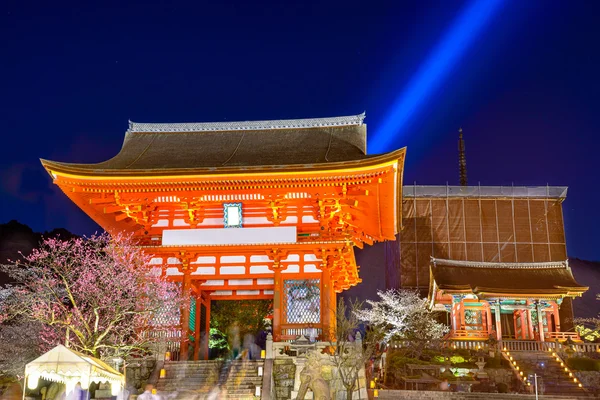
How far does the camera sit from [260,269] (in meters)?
24.0

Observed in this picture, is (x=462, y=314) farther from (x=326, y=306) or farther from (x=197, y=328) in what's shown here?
(x=197, y=328)

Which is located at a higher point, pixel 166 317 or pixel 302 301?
pixel 302 301

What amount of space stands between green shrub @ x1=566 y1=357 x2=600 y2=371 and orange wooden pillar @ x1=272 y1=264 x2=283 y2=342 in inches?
513

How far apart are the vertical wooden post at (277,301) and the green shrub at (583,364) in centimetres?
1302

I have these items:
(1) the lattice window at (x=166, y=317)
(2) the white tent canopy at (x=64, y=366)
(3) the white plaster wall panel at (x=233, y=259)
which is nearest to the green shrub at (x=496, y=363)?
(3) the white plaster wall panel at (x=233, y=259)

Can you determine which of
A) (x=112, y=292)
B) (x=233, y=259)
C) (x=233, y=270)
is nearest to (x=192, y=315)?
(x=233, y=270)

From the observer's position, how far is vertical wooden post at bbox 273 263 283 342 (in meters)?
22.9

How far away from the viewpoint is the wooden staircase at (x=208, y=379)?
1919 centimetres

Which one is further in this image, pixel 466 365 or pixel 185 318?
pixel 466 365

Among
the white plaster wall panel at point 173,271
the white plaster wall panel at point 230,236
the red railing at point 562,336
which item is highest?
the white plaster wall panel at point 230,236

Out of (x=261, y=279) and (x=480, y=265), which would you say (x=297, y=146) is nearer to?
(x=261, y=279)

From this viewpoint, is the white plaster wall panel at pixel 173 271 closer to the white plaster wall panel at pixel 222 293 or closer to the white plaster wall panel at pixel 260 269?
the white plaster wall panel at pixel 260 269

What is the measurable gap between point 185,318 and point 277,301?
10.5 feet

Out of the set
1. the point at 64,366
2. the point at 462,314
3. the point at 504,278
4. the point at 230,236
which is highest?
the point at 504,278
